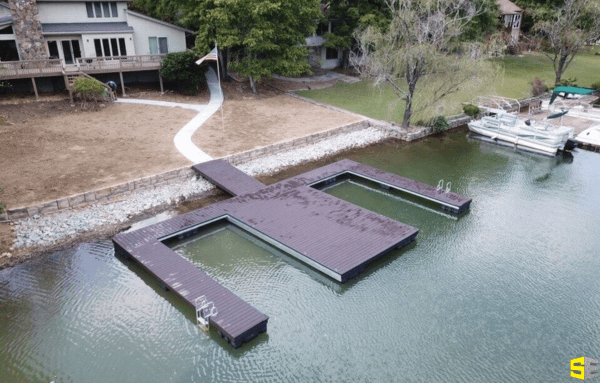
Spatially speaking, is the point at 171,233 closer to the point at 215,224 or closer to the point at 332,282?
the point at 215,224

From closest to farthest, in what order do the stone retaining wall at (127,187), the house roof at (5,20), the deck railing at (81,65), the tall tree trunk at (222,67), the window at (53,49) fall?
the stone retaining wall at (127,187)
the deck railing at (81,65)
the house roof at (5,20)
the window at (53,49)
the tall tree trunk at (222,67)

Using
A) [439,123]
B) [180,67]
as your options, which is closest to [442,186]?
[439,123]

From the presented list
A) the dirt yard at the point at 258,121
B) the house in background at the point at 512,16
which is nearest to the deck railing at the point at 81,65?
the dirt yard at the point at 258,121

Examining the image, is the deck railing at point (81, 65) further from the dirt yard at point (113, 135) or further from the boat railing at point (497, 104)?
the boat railing at point (497, 104)

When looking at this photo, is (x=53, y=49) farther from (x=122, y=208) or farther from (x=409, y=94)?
(x=409, y=94)

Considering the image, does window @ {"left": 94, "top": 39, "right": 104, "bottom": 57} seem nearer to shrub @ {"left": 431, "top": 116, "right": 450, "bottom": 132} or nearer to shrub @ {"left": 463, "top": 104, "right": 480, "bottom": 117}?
shrub @ {"left": 431, "top": 116, "right": 450, "bottom": 132}

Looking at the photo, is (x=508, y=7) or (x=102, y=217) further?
(x=508, y=7)
